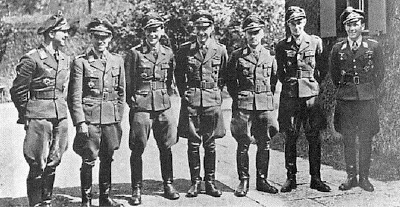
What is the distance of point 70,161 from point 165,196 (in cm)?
232

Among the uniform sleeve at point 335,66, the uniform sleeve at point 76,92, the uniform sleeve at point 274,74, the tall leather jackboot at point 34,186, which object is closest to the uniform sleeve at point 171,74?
the uniform sleeve at point 76,92

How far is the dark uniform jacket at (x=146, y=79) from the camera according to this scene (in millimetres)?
4891

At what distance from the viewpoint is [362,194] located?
5.17 meters

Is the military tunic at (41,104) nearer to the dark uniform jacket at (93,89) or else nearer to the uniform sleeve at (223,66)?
the dark uniform jacket at (93,89)

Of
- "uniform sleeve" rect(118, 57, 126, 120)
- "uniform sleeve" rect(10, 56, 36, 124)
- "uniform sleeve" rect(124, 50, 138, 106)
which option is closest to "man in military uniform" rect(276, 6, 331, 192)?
"uniform sleeve" rect(124, 50, 138, 106)

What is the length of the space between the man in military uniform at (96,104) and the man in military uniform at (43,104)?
0.43 ft

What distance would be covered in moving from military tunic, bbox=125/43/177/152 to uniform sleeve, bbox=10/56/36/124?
36.7 inches

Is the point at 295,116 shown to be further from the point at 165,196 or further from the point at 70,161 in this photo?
the point at 70,161

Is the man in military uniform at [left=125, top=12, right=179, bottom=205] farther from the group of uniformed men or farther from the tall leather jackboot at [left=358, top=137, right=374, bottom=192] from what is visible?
the tall leather jackboot at [left=358, top=137, right=374, bottom=192]

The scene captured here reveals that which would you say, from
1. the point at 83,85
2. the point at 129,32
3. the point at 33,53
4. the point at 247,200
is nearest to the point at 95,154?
the point at 83,85

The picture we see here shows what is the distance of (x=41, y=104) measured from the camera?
4.48m

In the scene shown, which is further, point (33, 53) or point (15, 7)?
point (15, 7)

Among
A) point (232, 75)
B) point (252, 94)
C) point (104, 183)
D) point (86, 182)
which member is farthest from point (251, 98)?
point (86, 182)

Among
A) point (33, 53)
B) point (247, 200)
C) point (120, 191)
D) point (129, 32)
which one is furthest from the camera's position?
point (129, 32)
